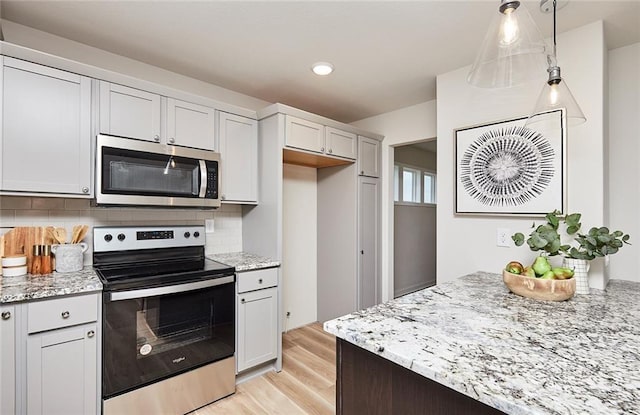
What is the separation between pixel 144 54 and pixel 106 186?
3.47ft

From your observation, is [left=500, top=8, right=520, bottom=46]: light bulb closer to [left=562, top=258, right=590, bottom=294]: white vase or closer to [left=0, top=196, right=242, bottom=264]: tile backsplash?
[left=562, top=258, right=590, bottom=294]: white vase

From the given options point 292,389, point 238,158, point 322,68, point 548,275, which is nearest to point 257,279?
point 292,389

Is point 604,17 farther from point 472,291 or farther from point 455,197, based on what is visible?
point 472,291

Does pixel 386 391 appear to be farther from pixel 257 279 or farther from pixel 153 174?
pixel 153 174

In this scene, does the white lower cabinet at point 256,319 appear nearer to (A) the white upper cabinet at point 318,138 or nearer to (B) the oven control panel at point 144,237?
(B) the oven control panel at point 144,237

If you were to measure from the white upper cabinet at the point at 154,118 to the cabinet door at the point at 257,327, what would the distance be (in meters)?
1.24

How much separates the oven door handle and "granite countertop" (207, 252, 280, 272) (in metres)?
0.15

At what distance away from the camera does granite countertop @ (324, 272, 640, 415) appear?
0.70 meters

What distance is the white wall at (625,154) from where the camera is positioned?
203 centimetres

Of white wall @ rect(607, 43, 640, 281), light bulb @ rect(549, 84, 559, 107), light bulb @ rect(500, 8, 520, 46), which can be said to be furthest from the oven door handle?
white wall @ rect(607, 43, 640, 281)

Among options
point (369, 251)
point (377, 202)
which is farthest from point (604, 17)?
point (369, 251)

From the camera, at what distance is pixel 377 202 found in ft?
11.4

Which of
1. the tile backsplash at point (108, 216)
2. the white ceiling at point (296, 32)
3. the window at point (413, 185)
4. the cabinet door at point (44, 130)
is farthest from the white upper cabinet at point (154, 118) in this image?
the window at point (413, 185)

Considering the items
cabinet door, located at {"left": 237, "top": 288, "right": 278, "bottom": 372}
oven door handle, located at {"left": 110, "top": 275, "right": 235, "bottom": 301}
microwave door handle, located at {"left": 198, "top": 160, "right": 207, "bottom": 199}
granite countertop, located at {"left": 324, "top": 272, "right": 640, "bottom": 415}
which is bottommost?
cabinet door, located at {"left": 237, "top": 288, "right": 278, "bottom": 372}
